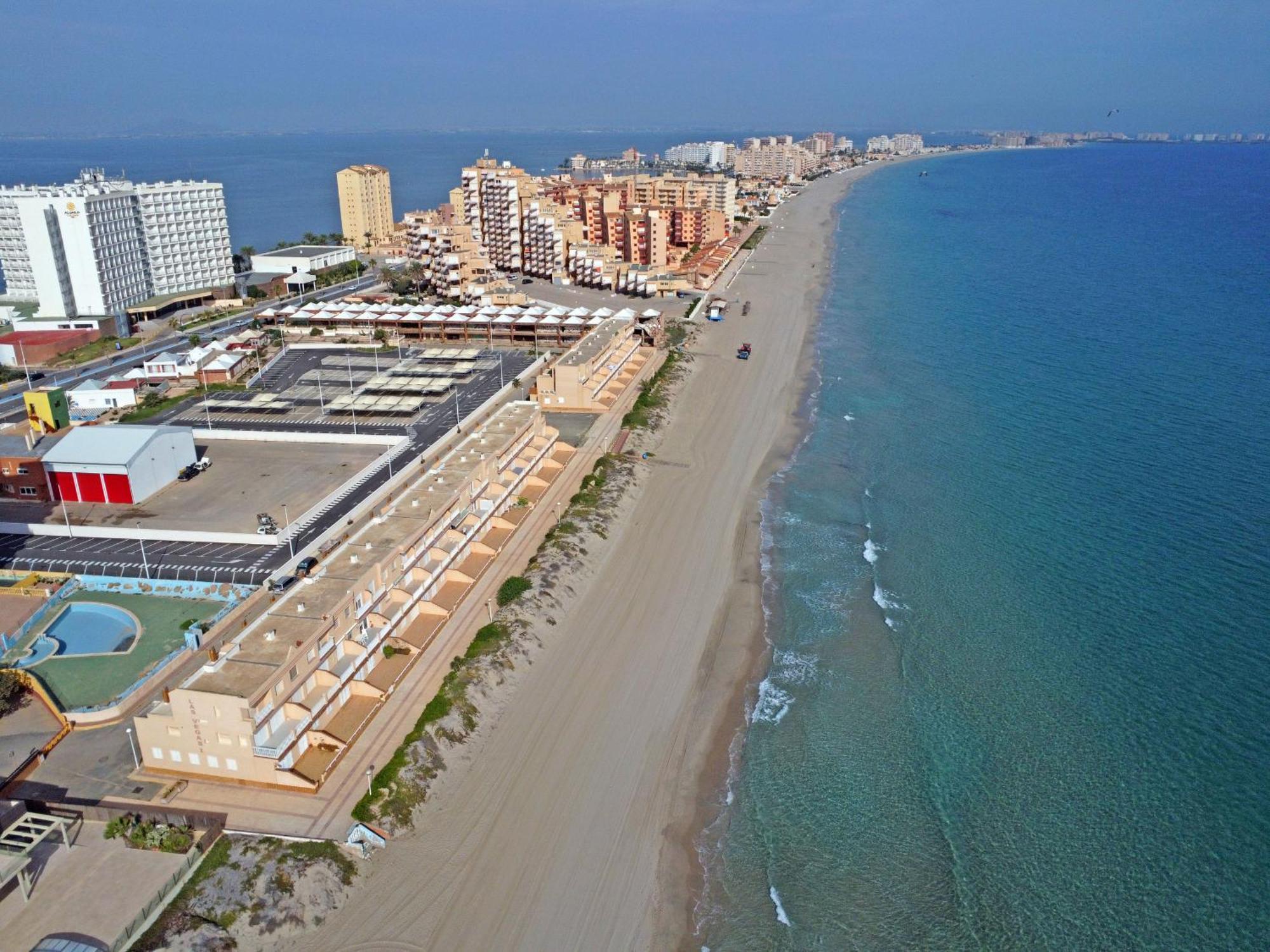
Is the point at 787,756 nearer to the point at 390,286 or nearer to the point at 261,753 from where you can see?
the point at 261,753

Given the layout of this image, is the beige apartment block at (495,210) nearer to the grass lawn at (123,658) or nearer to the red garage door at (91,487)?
the red garage door at (91,487)

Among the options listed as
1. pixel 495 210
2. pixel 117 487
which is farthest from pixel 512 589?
pixel 495 210

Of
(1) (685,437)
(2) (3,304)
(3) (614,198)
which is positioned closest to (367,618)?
(1) (685,437)

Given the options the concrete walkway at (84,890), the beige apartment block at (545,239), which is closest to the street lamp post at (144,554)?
the concrete walkway at (84,890)

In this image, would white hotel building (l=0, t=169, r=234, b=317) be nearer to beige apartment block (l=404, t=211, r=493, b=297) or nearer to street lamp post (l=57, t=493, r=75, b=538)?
beige apartment block (l=404, t=211, r=493, b=297)

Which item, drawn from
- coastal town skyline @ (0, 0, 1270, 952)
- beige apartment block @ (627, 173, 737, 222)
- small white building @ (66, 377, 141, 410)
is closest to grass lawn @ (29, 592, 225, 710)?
coastal town skyline @ (0, 0, 1270, 952)

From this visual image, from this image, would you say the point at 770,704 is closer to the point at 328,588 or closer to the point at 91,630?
the point at 328,588
